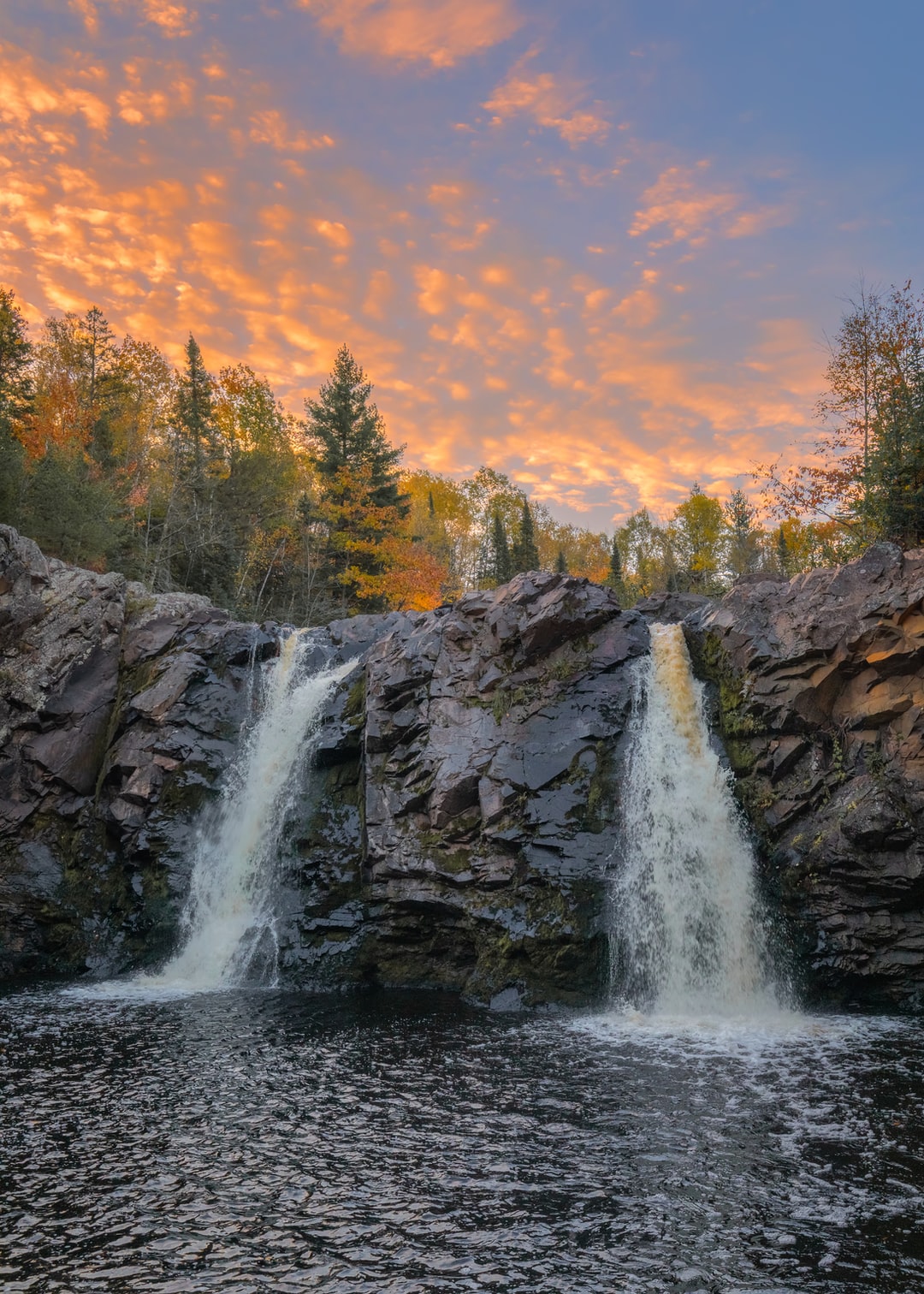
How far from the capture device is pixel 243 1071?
9.73m

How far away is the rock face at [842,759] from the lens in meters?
12.4

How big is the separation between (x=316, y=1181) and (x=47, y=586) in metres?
15.6

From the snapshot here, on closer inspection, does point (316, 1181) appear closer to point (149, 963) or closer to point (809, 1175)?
point (809, 1175)

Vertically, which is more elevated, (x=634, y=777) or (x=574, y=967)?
(x=634, y=777)

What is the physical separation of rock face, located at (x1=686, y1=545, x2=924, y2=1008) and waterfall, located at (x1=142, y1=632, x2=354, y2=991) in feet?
29.0

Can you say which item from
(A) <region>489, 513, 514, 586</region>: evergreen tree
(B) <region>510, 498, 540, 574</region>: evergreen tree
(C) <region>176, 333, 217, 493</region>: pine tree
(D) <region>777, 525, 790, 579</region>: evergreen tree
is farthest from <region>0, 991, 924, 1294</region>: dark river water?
(B) <region>510, 498, 540, 574</region>: evergreen tree

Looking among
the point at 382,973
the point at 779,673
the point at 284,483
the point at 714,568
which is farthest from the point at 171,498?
the point at 714,568

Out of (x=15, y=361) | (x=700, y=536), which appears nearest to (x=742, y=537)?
(x=700, y=536)

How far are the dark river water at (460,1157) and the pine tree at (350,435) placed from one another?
30.1m

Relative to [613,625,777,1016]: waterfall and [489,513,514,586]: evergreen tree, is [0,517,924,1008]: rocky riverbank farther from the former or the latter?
[489,513,514,586]: evergreen tree

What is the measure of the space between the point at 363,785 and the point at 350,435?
26722mm

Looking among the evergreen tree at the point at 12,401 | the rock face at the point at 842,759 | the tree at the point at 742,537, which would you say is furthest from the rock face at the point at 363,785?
the tree at the point at 742,537

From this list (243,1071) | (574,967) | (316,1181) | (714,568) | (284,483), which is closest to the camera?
(316,1181)

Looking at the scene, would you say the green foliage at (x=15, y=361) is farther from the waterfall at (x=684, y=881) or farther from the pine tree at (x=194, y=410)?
the waterfall at (x=684, y=881)
